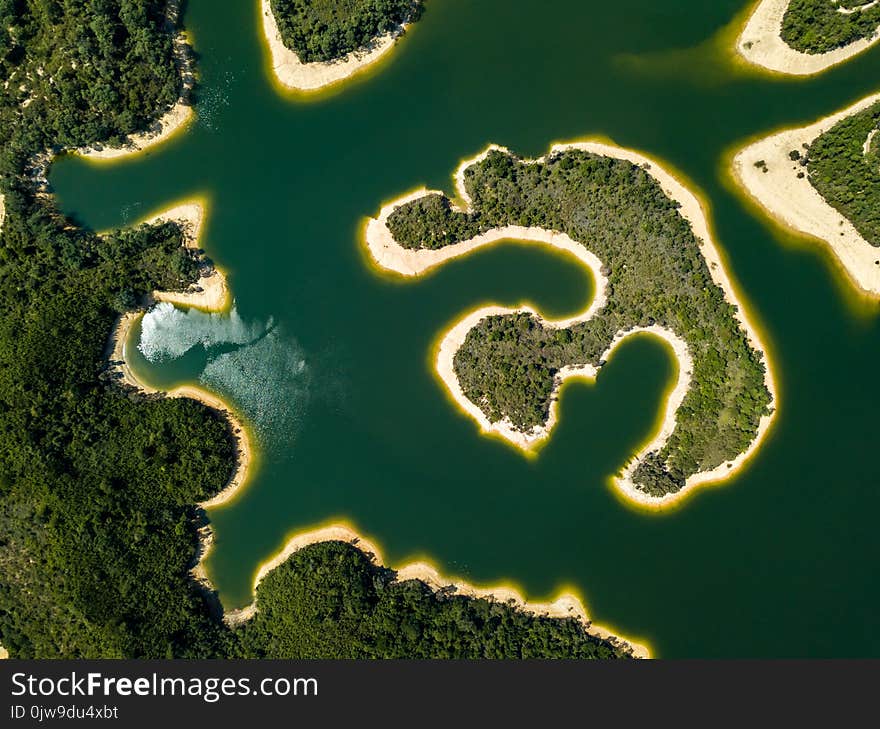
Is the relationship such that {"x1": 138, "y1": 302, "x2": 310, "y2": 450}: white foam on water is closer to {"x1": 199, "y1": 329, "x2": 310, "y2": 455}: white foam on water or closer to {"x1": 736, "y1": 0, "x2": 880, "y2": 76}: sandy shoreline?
{"x1": 199, "y1": 329, "x2": 310, "y2": 455}: white foam on water

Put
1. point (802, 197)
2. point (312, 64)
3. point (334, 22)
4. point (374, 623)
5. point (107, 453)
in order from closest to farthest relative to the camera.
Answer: point (374, 623) < point (107, 453) < point (802, 197) < point (334, 22) < point (312, 64)

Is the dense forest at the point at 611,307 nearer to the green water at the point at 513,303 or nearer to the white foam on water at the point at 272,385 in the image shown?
the green water at the point at 513,303

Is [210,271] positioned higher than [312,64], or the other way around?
[312,64]

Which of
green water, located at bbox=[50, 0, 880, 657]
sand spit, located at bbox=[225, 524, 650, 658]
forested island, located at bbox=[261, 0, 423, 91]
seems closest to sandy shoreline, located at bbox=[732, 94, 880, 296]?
green water, located at bbox=[50, 0, 880, 657]

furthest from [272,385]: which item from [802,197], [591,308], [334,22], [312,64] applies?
[802,197]

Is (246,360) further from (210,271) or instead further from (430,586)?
(430,586)
